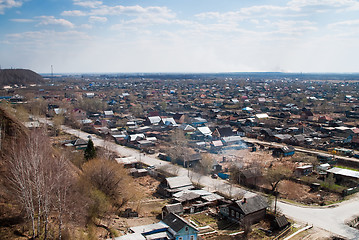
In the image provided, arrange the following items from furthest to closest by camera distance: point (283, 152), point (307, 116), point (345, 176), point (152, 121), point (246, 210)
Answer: point (307, 116) < point (152, 121) < point (283, 152) < point (345, 176) < point (246, 210)

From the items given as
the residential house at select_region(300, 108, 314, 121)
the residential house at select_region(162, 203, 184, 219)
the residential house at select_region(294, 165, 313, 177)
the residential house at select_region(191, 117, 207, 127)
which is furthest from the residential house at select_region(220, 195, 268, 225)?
the residential house at select_region(300, 108, 314, 121)

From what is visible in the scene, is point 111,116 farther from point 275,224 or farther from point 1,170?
point 275,224

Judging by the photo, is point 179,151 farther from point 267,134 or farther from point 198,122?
point 198,122

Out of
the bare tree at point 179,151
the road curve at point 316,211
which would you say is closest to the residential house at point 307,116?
the bare tree at point 179,151

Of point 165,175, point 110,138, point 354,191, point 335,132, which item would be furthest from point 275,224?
point 335,132

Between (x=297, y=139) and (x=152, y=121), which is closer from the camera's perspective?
(x=297, y=139)

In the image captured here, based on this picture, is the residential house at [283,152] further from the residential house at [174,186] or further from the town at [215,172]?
the residential house at [174,186]

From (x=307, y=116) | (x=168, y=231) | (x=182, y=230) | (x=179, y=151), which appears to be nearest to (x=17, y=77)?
(x=179, y=151)

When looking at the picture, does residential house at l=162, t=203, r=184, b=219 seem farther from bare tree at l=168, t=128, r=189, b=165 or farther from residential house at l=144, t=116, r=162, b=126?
residential house at l=144, t=116, r=162, b=126
